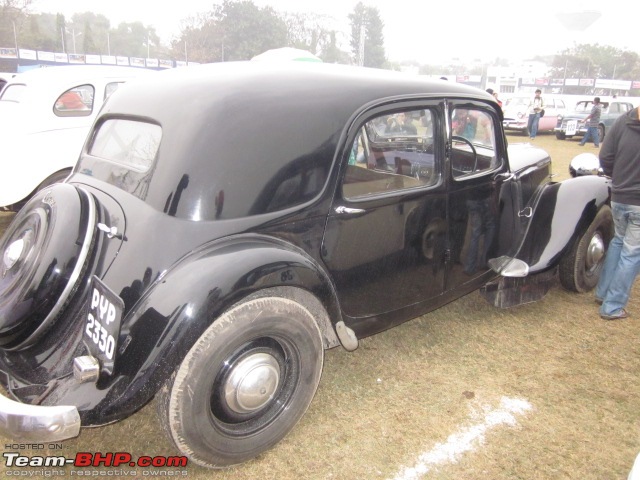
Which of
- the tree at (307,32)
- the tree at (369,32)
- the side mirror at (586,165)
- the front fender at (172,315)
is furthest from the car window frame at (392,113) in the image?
the tree at (369,32)

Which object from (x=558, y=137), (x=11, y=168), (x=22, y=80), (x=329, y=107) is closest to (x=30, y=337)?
(x=329, y=107)

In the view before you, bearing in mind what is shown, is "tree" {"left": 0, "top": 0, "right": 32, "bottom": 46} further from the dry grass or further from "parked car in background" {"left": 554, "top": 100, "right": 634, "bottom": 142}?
the dry grass

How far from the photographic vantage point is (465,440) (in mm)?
2393

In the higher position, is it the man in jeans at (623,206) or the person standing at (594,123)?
the person standing at (594,123)

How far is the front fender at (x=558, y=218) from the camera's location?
11.6 ft

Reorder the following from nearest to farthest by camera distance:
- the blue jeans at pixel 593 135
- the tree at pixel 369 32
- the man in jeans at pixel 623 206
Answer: the man in jeans at pixel 623 206
the blue jeans at pixel 593 135
the tree at pixel 369 32

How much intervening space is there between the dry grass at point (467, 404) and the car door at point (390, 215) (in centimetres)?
46

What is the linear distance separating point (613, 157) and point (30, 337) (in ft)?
12.6

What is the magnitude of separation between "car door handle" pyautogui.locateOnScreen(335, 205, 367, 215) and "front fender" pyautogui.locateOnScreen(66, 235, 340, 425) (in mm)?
507

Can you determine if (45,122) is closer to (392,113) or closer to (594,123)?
(392,113)

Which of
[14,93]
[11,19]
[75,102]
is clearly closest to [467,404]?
[75,102]

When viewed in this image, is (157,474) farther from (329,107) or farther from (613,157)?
(613,157)

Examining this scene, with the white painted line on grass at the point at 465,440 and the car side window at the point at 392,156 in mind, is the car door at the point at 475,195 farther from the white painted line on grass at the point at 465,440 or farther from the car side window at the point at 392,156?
the white painted line on grass at the point at 465,440

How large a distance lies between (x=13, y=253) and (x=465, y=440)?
245cm
